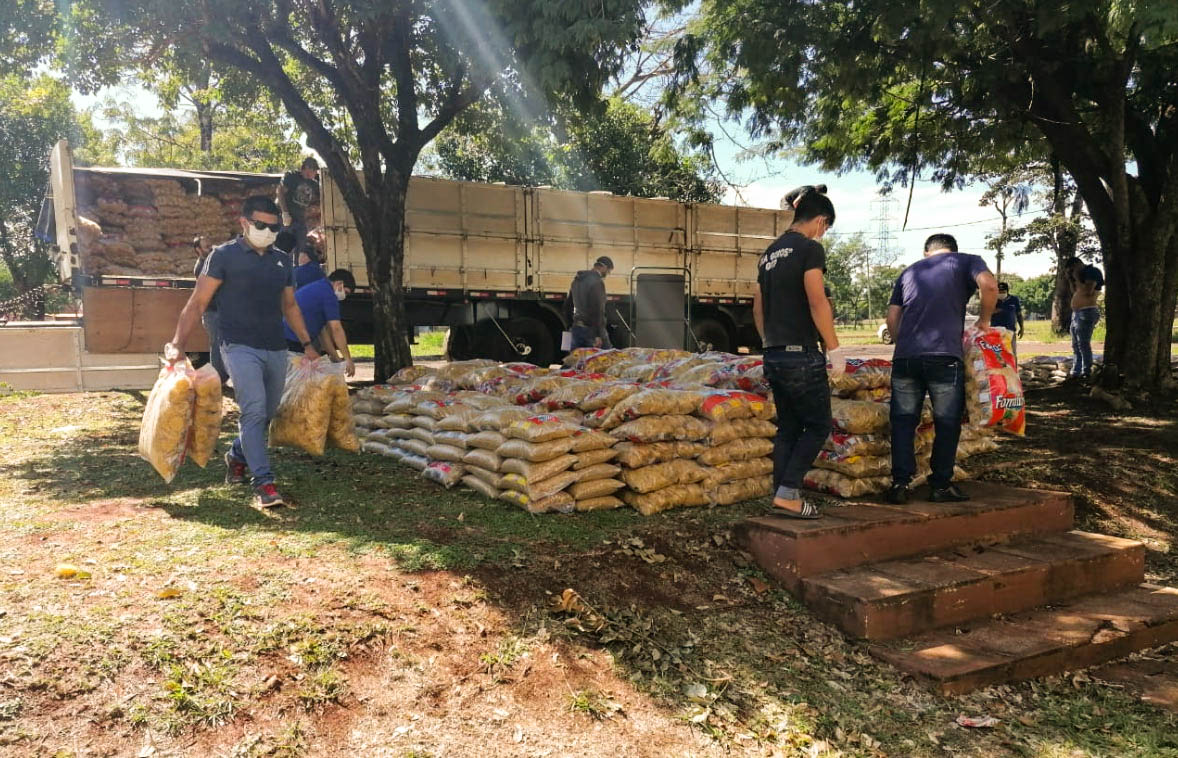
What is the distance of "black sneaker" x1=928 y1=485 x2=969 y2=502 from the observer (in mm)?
A: 4465

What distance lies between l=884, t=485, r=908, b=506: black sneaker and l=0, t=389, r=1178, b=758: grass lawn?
888 mm

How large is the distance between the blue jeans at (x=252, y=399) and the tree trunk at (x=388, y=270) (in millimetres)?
4551

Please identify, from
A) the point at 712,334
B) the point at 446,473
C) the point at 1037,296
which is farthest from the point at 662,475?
the point at 1037,296

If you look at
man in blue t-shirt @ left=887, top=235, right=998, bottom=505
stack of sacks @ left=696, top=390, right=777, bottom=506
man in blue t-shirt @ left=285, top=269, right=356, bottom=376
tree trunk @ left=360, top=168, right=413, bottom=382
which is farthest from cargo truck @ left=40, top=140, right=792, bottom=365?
man in blue t-shirt @ left=887, top=235, right=998, bottom=505

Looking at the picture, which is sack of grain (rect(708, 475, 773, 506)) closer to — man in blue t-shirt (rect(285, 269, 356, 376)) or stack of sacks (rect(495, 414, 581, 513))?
stack of sacks (rect(495, 414, 581, 513))

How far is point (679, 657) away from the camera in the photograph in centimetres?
309

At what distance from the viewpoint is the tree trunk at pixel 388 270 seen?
8.61 meters

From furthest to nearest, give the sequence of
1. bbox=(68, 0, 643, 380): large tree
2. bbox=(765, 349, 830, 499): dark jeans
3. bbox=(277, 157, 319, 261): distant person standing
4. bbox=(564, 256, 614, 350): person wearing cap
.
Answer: bbox=(277, 157, 319, 261): distant person standing < bbox=(564, 256, 614, 350): person wearing cap < bbox=(68, 0, 643, 380): large tree < bbox=(765, 349, 830, 499): dark jeans

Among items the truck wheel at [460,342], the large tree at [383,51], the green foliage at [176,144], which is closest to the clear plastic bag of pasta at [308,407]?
the large tree at [383,51]

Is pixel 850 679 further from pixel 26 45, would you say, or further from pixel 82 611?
pixel 26 45

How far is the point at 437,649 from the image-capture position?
2822mm

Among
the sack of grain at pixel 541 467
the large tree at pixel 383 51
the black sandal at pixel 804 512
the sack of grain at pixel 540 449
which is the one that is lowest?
the black sandal at pixel 804 512

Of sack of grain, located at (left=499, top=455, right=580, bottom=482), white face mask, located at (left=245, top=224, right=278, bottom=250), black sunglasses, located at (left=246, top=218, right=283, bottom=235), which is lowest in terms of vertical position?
sack of grain, located at (left=499, top=455, right=580, bottom=482)

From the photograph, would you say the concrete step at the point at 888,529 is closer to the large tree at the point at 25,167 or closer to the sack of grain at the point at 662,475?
the sack of grain at the point at 662,475
